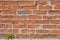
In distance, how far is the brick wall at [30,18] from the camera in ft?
13.2

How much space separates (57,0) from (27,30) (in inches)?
26.6

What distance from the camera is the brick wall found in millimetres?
4016

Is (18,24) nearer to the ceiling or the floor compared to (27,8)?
nearer to the floor

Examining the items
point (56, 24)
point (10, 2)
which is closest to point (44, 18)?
point (56, 24)

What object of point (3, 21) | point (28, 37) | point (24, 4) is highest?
point (24, 4)

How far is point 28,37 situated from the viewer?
4.04 m

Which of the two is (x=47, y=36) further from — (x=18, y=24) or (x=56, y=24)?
(x=18, y=24)

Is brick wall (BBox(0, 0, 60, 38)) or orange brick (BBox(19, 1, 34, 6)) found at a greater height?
orange brick (BBox(19, 1, 34, 6))

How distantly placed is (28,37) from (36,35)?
13 cm

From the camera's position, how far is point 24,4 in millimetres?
4031

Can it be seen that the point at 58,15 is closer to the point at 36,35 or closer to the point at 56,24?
the point at 56,24

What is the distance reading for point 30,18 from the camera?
4.02 m

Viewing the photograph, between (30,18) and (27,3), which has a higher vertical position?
(27,3)

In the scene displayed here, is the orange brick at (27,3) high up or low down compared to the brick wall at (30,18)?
up
